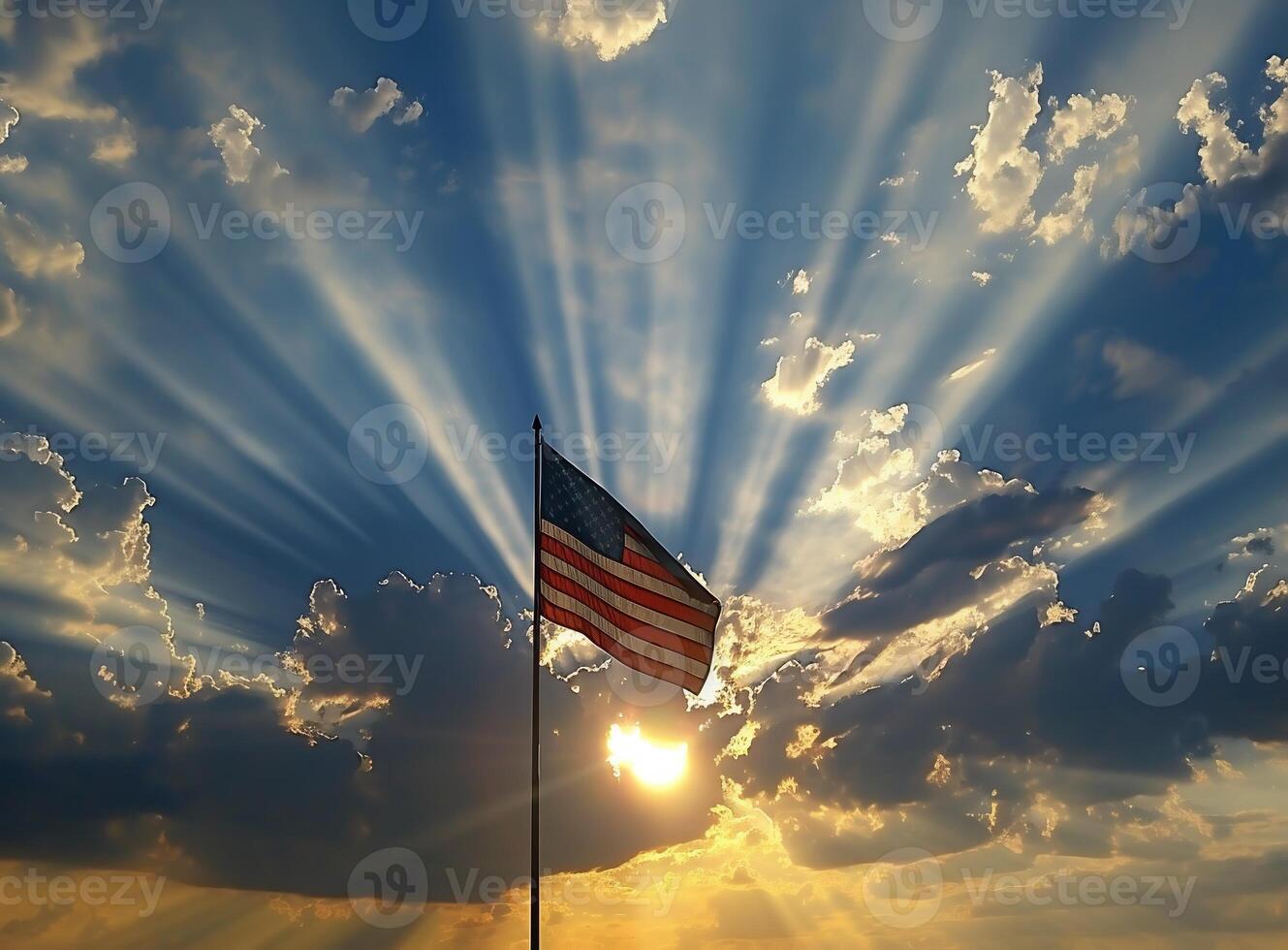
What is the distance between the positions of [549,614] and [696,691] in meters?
5.76

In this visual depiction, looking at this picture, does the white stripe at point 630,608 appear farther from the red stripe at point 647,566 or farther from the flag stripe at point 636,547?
the flag stripe at point 636,547

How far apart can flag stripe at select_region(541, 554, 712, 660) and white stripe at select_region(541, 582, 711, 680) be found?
134 millimetres

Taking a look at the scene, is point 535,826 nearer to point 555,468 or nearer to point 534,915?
point 534,915

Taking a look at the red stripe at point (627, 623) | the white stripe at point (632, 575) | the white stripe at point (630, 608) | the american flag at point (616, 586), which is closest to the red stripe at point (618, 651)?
the american flag at point (616, 586)

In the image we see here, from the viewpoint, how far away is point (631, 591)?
121 feet

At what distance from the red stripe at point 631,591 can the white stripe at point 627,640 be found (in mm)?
1074

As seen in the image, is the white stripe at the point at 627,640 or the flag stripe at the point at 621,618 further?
the flag stripe at the point at 621,618

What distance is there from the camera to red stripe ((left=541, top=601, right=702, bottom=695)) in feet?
116

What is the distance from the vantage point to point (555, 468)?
3638 cm

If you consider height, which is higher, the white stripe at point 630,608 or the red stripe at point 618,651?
the white stripe at point 630,608

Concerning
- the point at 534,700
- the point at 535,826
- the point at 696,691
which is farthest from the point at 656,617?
the point at 535,826

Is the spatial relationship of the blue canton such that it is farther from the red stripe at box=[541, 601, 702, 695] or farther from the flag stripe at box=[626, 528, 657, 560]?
the red stripe at box=[541, 601, 702, 695]

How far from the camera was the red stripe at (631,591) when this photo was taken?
35625 millimetres

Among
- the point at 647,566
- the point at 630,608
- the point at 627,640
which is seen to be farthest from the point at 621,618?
the point at 647,566
